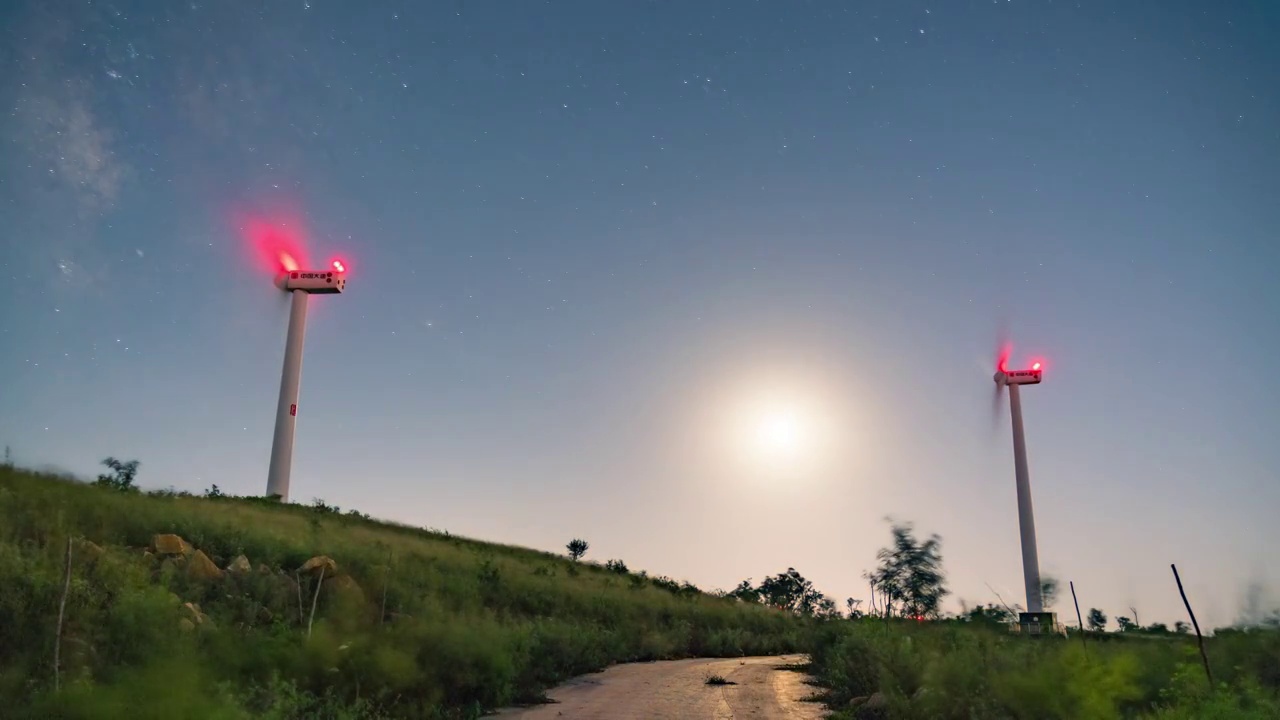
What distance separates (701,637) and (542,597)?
7.75 metres

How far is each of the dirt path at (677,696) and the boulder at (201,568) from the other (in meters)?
9.33

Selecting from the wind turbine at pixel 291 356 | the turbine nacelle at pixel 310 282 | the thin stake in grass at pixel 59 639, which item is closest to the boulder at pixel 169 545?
the thin stake in grass at pixel 59 639

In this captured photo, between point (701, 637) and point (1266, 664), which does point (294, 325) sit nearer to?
point (701, 637)

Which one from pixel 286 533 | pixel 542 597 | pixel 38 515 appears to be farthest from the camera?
pixel 542 597

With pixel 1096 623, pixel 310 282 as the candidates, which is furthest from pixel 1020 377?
pixel 310 282

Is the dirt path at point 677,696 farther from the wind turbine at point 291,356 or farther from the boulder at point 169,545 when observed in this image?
the wind turbine at point 291,356

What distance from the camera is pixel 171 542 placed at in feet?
68.5

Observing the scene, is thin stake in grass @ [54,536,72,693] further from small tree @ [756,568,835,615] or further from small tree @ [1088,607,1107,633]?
small tree @ [756,568,835,615]

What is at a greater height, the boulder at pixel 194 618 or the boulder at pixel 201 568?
the boulder at pixel 201 568

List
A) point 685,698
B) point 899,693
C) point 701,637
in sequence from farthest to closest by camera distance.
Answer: point 701,637, point 685,698, point 899,693

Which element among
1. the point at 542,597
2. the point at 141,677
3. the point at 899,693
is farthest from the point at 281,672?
the point at 542,597

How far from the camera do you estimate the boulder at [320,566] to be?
23062mm

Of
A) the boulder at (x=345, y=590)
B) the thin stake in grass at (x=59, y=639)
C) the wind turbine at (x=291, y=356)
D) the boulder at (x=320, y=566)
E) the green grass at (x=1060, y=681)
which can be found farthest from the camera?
the wind turbine at (x=291, y=356)

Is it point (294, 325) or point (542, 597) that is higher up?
point (294, 325)
